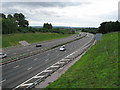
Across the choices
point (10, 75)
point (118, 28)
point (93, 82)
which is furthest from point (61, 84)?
point (118, 28)

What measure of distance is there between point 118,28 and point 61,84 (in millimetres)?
98066

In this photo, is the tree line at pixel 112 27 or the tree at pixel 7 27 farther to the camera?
the tree line at pixel 112 27

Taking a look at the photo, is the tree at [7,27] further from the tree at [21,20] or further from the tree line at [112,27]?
the tree line at [112,27]

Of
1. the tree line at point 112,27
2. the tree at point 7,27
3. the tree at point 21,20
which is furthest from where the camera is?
the tree at point 21,20

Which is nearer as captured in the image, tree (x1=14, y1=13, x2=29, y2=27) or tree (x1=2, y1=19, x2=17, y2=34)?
A: tree (x1=2, y1=19, x2=17, y2=34)

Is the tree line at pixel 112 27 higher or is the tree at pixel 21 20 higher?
the tree at pixel 21 20

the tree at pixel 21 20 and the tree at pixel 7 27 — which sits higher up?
the tree at pixel 21 20

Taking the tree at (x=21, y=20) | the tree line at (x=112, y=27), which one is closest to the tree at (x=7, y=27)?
the tree at (x=21, y=20)

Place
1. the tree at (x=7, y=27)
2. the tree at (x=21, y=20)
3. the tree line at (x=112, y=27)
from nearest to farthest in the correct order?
the tree at (x=7, y=27) → the tree line at (x=112, y=27) → the tree at (x=21, y=20)

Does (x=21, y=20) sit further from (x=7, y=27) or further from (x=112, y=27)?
(x=112, y=27)

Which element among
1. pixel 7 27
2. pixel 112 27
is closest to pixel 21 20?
pixel 7 27

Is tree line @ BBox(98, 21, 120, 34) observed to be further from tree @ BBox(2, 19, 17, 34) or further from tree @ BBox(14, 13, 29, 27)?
tree @ BBox(2, 19, 17, 34)

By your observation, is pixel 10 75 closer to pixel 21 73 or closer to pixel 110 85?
pixel 21 73

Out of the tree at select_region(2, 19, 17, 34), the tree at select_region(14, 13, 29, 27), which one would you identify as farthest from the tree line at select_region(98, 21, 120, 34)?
the tree at select_region(2, 19, 17, 34)
